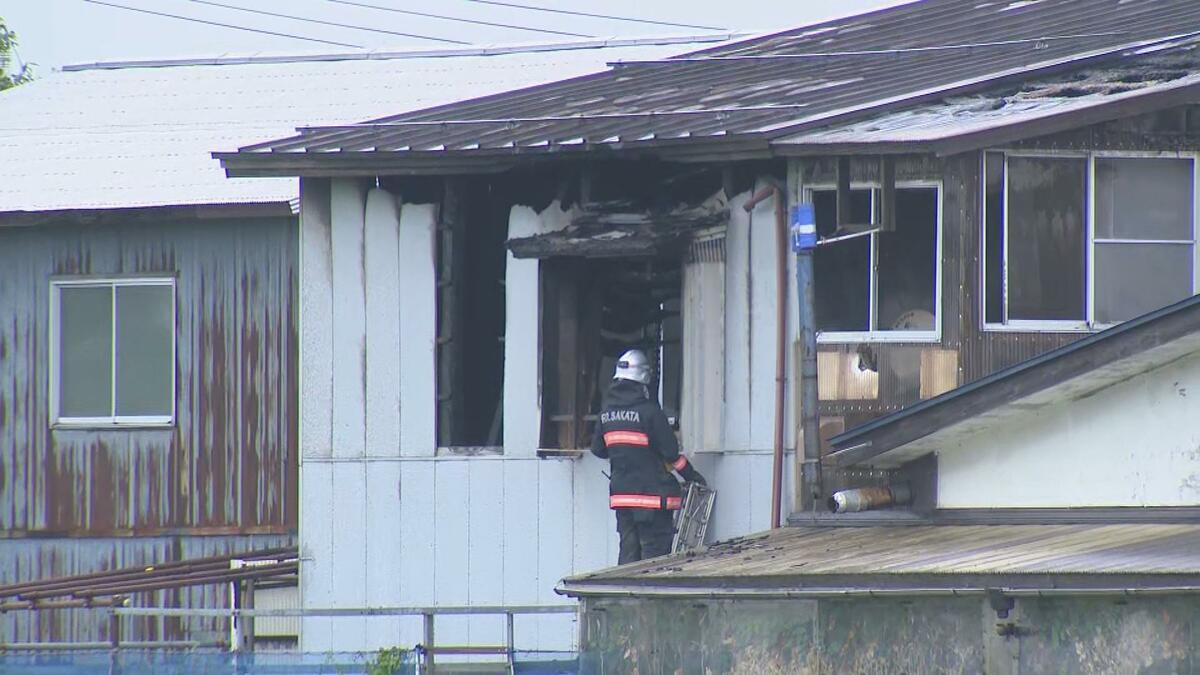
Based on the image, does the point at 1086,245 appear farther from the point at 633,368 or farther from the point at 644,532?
the point at 644,532

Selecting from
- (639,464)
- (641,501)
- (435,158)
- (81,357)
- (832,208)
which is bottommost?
(641,501)

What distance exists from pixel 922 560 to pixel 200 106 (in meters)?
13.1

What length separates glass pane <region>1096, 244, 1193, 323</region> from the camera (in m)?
15.8

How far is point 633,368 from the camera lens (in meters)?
16.2

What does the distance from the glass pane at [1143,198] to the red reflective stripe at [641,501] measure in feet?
12.3

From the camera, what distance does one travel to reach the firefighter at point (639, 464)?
52.6 ft

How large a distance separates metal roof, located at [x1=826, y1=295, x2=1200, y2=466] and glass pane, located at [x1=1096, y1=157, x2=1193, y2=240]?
2068 millimetres

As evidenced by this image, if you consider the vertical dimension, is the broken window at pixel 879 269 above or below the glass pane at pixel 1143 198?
below

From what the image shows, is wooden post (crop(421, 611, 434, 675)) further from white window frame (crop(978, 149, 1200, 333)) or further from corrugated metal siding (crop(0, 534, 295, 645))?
corrugated metal siding (crop(0, 534, 295, 645))

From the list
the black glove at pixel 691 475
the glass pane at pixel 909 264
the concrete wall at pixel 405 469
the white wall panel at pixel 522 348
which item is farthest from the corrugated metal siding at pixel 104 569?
the glass pane at pixel 909 264

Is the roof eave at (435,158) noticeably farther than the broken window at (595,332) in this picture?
No

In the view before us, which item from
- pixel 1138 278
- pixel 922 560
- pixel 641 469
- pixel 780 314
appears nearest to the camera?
pixel 922 560

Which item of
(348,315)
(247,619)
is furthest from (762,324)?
(247,619)

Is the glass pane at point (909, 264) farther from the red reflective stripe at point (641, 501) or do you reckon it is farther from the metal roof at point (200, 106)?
the metal roof at point (200, 106)
